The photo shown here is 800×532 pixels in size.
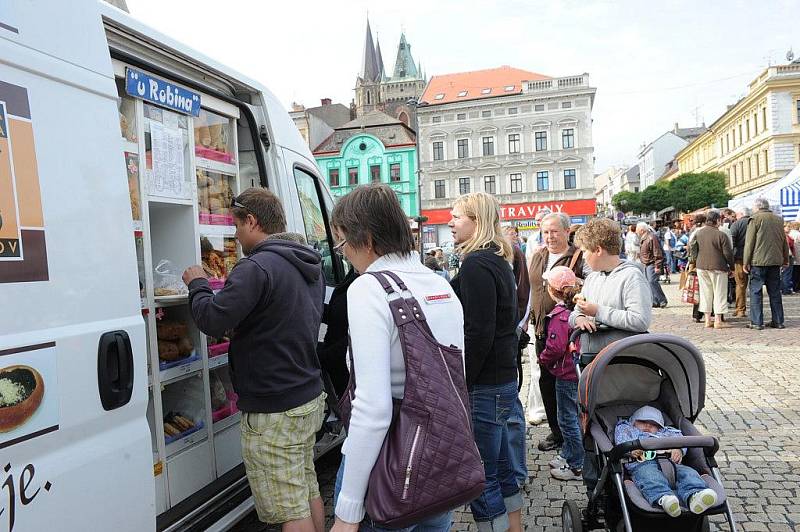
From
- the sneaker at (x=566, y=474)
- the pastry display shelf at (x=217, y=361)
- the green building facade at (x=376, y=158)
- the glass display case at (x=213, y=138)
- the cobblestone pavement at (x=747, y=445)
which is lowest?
the cobblestone pavement at (x=747, y=445)

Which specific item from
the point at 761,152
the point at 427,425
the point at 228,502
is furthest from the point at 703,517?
the point at 761,152

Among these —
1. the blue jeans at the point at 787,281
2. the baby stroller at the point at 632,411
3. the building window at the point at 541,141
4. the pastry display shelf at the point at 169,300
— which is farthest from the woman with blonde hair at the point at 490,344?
the building window at the point at 541,141

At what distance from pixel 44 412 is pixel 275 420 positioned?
45.6 inches

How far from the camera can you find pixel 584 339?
3.69 metres

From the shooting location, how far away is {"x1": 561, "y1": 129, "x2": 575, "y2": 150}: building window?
5706cm

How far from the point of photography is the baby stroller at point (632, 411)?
2807mm

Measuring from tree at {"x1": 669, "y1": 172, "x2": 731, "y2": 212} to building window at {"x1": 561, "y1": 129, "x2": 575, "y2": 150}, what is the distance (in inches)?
546

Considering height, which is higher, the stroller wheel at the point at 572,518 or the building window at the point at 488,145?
the building window at the point at 488,145

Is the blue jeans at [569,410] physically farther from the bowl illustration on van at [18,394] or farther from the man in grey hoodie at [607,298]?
the bowl illustration on van at [18,394]

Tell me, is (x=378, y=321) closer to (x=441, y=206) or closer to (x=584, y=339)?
(x=584, y=339)

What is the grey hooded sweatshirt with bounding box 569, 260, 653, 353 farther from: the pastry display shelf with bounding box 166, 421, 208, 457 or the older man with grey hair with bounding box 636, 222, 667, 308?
the older man with grey hair with bounding box 636, 222, 667, 308

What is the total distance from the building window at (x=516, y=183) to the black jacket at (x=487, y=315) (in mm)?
57142

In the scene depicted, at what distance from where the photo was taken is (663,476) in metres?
2.86

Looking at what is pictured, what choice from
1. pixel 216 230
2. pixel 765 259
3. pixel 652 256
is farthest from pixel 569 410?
pixel 652 256
